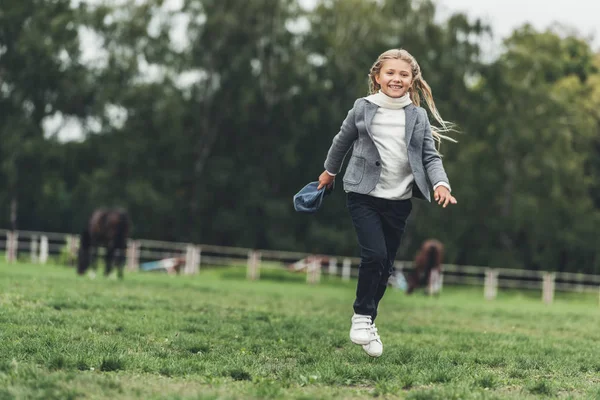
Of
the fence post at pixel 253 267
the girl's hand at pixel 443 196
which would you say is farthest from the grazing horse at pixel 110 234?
the girl's hand at pixel 443 196

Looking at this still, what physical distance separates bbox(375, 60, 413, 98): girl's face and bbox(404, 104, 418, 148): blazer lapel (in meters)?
0.13

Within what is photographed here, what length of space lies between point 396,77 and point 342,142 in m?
0.62

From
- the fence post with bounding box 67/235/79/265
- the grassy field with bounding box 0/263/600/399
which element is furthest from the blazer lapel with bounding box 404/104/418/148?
the fence post with bounding box 67/235/79/265

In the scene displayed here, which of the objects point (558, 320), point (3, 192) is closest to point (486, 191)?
point (3, 192)

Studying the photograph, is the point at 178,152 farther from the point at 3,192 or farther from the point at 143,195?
the point at 3,192

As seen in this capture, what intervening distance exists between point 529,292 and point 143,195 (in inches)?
708

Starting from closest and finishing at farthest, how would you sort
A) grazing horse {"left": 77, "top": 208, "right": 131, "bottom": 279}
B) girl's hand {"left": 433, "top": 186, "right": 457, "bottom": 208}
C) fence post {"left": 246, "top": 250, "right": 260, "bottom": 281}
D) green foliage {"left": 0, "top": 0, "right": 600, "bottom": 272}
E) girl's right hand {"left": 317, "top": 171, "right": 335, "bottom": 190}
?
girl's hand {"left": 433, "top": 186, "right": 457, "bottom": 208} < girl's right hand {"left": 317, "top": 171, "right": 335, "bottom": 190} < grazing horse {"left": 77, "top": 208, "right": 131, "bottom": 279} < fence post {"left": 246, "top": 250, "right": 260, "bottom": 281} < green foliage {"left": 0, "top": 0, "right": 600, "bottom": 272}

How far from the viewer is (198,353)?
238 inches

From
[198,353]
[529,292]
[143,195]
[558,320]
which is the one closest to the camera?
[198,353]

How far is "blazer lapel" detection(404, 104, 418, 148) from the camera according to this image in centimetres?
617

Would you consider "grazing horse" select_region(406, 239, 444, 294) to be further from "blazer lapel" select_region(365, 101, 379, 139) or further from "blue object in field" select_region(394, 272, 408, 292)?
"blazer lapel" select_region(365, 101, 379, 139)

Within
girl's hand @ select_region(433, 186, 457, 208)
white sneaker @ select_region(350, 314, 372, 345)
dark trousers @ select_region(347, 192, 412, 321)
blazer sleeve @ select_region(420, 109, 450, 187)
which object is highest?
blazer sleeve @ select_region(420, 109, 450, 187)

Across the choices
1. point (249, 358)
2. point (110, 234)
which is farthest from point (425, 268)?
point (249, 358)

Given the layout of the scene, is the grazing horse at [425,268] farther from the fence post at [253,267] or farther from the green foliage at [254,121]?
the green foliage at [254,121]
